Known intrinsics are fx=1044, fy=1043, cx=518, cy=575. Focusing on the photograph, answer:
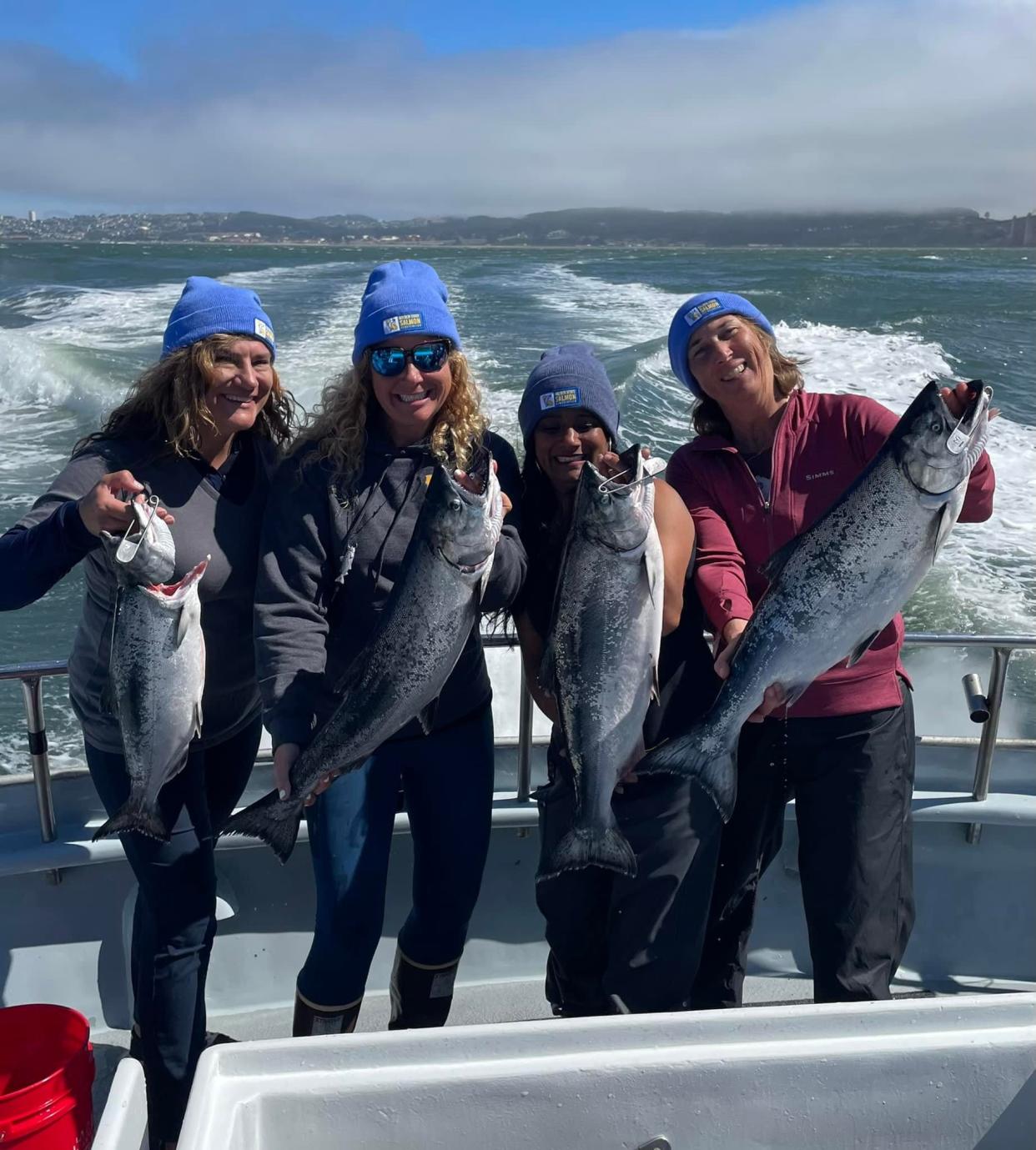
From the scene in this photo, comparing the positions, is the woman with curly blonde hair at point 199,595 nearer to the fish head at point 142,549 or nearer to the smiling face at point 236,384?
the smiling face at point 236,384

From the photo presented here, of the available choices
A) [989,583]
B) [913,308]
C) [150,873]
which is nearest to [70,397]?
[989,583]

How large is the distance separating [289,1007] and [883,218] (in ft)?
214

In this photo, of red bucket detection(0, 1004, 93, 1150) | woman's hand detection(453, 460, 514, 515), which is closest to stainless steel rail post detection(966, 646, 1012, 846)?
woman's hand detection(453, 460, 514, 515)

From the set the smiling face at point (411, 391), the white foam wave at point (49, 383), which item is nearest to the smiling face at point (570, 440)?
the smiling face at point (411, 391)

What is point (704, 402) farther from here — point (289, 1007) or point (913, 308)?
point (913, 308)

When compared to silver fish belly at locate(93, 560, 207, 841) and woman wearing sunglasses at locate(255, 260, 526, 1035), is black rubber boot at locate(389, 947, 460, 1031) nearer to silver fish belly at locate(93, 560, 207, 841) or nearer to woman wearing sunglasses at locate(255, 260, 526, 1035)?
woman wearing sunglasses at locate(255, 260, 526, 1035)

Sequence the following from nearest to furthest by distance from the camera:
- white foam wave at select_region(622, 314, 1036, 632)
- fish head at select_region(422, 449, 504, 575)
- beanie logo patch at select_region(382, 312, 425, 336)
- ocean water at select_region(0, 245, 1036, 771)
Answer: fish head at select_region(422, 449, 504, 575), beanie logo patch at select_region(382, 312, 425, 336), ocean water at select_region(0, 245, 1036, 771), white foam wave at select_region(622, 314, 1036, 632)

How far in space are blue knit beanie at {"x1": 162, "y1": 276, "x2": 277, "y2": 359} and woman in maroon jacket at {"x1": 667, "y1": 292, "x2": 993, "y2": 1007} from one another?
1.17 meters

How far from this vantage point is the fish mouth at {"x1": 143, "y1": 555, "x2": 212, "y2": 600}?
104 inches

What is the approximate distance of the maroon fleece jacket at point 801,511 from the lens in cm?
281

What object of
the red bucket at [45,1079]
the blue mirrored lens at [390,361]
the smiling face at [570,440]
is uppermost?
the blue mirrored lens at [390,361]

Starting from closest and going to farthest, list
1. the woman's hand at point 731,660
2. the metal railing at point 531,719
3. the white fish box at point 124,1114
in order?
1. the white fish box at point 124,1114
2. the woman's hand at point 731,660
3. the metal railing at point 531,719

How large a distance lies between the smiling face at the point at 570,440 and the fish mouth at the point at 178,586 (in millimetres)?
963

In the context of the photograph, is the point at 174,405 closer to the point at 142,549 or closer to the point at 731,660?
the point at 142,549
